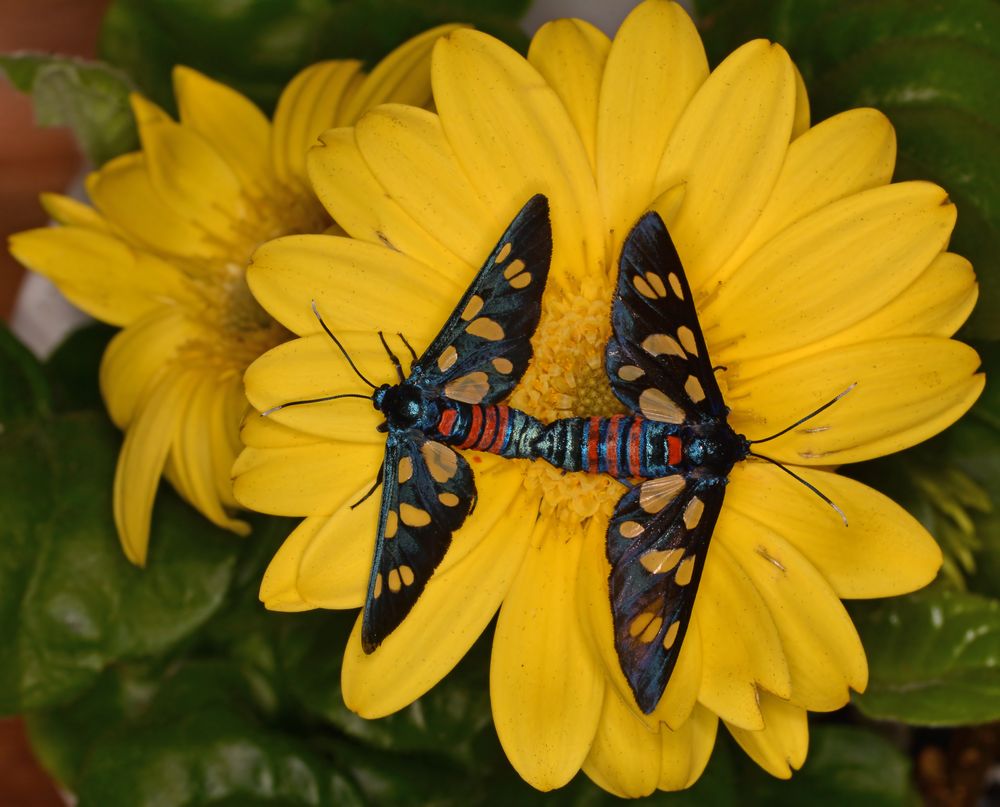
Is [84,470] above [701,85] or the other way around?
the other way around

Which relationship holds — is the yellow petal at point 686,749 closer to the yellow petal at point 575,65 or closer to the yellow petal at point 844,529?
the yellow petal at point 844,529

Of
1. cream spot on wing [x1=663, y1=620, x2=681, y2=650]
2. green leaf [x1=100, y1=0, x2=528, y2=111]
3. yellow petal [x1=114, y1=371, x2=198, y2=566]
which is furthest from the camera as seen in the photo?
green leaf [x1=100, y1=0, x2=528, y2=111]

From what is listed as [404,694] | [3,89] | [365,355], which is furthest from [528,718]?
[3,89]

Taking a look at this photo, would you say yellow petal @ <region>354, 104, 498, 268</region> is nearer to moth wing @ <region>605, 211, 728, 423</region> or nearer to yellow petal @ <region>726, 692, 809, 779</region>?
moth wing @ <region>605, 211, 728, 423</region>

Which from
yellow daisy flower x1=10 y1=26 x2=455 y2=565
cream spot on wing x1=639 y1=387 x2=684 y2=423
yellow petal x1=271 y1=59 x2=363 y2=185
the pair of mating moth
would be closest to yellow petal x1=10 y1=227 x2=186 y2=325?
yellow daisy flower x1=10 y1=26 x2=455 y2=565

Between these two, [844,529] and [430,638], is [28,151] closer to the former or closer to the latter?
[430,638]

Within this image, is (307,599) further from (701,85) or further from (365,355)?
(701,85)
